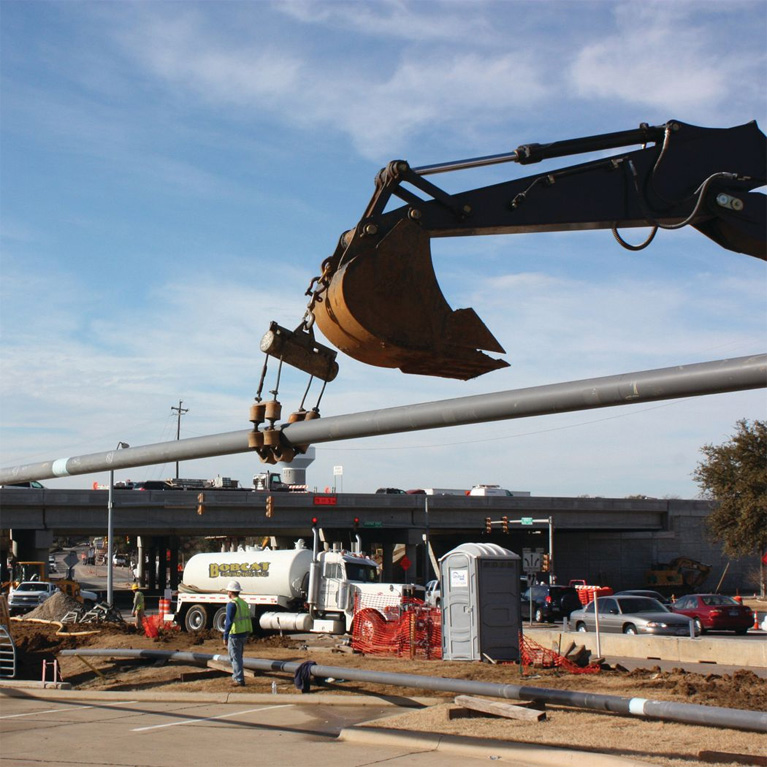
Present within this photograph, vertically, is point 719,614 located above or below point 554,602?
above

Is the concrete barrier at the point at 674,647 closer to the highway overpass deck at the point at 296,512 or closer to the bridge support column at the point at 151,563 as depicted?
the highway overpass deck at the point at 296,512

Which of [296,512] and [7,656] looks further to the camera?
[296,512]

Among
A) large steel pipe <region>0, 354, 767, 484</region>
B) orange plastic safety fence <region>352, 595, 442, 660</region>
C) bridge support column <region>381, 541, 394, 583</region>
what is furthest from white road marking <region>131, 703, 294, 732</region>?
bridge support column <region>381, 541, 394, 583</region>

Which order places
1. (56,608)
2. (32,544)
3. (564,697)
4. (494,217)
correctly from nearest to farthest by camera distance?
(494,217), (564,697), (56,608), (32,544)

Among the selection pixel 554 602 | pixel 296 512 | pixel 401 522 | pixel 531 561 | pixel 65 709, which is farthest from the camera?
pixel 401 522

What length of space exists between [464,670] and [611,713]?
519cm

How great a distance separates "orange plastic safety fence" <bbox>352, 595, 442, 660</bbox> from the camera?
22.0m

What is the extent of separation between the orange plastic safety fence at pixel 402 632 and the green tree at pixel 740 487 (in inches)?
1346

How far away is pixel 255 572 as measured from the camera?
3103cm

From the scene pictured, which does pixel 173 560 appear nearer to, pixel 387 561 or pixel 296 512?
pixel 387 561

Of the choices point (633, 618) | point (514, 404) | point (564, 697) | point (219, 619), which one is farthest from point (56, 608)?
point (514, 404)

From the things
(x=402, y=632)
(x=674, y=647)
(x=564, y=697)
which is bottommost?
(x=674, y=647)

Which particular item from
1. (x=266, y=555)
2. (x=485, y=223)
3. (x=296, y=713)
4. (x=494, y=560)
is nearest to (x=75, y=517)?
(x=266, y=555)

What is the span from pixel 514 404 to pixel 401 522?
234ft
